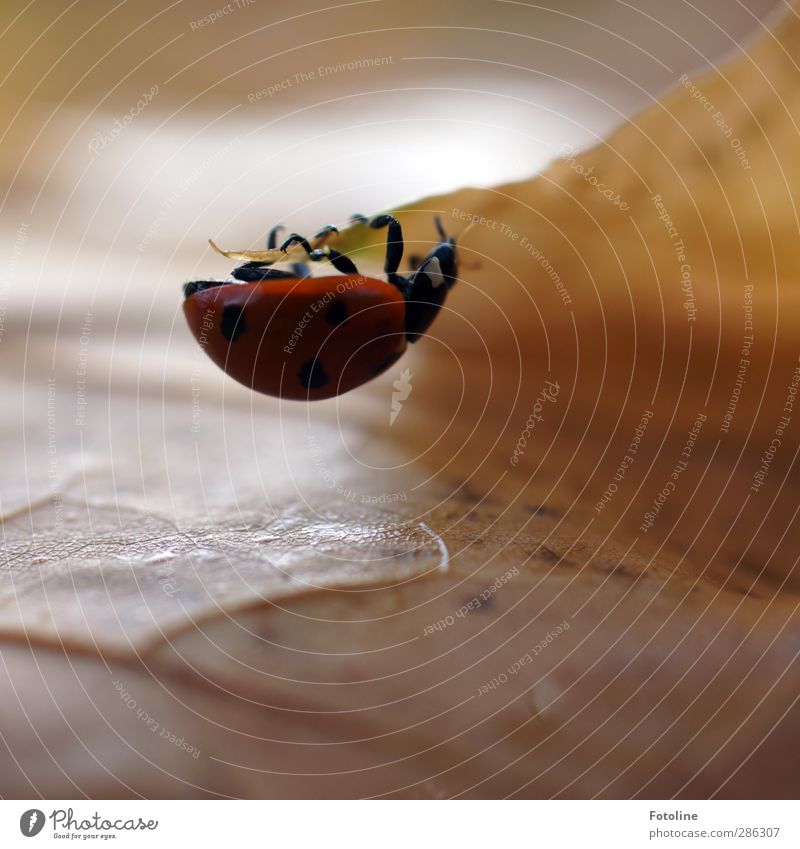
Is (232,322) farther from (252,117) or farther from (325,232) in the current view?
(252,117)

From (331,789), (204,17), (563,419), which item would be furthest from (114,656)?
(204,17)

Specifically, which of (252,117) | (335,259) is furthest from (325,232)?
(252,117)

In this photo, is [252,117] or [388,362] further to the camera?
[252,117]

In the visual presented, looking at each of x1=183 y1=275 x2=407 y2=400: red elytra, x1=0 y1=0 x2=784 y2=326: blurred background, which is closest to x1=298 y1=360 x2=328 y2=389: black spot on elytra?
x1=183 y1=275 x2=407 y2=400: red elytra

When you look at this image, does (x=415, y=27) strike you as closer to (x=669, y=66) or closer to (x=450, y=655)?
(x=669, y=66)

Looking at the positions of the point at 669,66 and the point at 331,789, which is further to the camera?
the point at 669,66

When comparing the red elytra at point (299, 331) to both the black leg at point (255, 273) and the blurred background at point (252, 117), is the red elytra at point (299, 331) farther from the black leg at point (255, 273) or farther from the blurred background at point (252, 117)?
the blurred background at point (252, 117)

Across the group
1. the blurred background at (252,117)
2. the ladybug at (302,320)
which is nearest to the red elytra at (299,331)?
the ladybug at (302,320)
